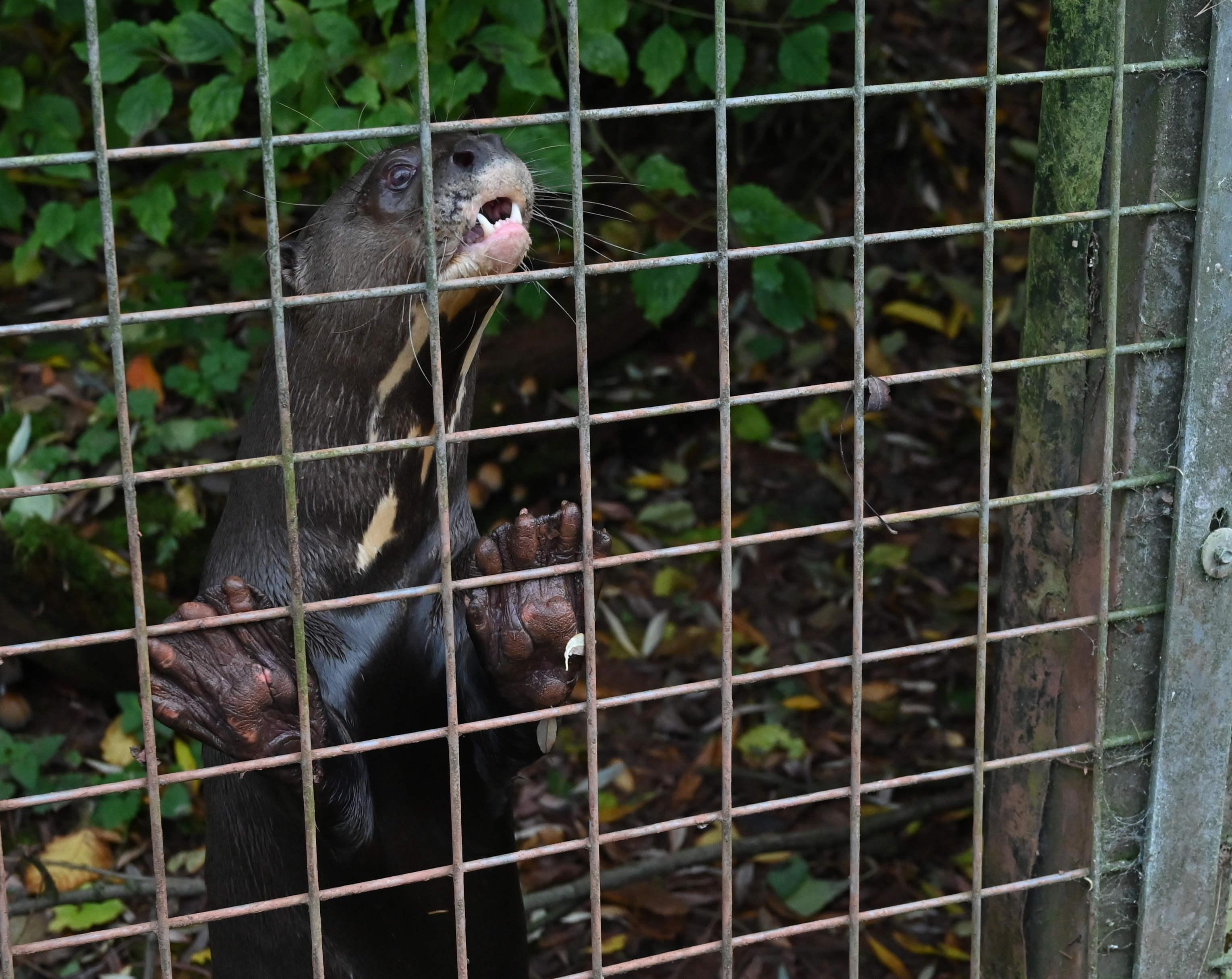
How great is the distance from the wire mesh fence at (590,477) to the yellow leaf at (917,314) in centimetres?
289

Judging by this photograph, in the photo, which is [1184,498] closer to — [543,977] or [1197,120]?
[1197,120]

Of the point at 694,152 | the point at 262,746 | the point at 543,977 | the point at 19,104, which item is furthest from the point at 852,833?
the point at 694,152

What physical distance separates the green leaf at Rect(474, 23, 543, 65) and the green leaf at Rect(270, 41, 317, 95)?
12.9 inches

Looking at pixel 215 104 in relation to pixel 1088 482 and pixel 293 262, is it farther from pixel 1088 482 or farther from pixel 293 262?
pixel 1088 482

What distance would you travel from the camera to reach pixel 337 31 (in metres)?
2.96

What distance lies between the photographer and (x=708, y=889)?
3393mm

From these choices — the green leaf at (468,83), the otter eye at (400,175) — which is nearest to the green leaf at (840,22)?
the green leaf at (468,83)

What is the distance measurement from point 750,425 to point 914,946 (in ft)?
6.35

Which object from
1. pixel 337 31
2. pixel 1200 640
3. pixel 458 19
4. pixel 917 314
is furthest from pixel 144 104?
pixel 917 314

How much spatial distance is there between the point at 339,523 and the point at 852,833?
2.98ft

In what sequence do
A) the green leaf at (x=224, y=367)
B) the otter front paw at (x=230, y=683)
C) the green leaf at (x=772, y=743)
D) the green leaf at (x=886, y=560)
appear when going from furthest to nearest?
1. the green leaf at (x=886, y=560)
2. the green leaf at (x=224, y=367)
3. the green leaf at (x=772, y=743)
4. the otter front paw at (x=230, y=683)

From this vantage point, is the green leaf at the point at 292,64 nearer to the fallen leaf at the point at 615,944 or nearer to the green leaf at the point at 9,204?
the green leaf at the point at 9,204

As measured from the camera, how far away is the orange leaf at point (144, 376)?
4160mm

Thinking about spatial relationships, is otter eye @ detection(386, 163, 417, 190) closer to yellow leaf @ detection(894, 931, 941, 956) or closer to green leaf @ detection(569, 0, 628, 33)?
green leaf @ detection(569, 0, 628, 33)
